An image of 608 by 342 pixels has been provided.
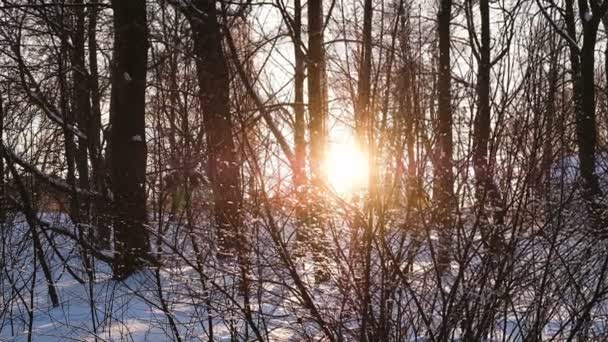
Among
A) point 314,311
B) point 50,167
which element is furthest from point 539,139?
point 50,167

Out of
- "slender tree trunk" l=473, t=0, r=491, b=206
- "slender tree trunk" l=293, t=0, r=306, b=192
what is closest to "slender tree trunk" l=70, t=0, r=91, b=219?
"slender tree trunk" l=293, t=0, r=306, b=192

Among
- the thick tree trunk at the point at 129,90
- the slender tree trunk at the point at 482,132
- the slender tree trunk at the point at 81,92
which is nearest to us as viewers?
the slender tree trunk at the point at 482,132

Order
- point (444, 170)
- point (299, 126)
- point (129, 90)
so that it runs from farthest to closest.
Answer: point (299, 126) → point (129, 90) → point (444, 170)

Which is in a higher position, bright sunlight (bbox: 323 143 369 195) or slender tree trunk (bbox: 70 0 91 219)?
slender tree trunk (bbox: 70 0 91 219)

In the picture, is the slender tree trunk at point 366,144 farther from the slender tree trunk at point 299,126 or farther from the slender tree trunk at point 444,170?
the slender tree trunk at point 299,126

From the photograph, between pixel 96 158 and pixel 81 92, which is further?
pixel 81 92

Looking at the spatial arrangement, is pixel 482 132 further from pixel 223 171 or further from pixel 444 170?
pixel 223 171

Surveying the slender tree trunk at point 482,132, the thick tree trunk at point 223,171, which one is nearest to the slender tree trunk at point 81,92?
the thick tree trunk at point 223,171

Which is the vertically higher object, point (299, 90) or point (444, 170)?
point (299, 90)

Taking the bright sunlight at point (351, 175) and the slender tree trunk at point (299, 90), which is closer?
the bright sunlight at point (351, 175)

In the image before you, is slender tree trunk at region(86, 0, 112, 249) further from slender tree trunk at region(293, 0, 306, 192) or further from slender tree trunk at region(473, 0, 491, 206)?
slender tree trunk at region(473, 0, 491, 206)

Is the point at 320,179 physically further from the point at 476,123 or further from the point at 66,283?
the point at 66,283

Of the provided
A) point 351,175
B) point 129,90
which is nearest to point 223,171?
point 351,175

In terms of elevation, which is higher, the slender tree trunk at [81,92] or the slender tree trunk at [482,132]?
the slender tree trunk at [81,92]
